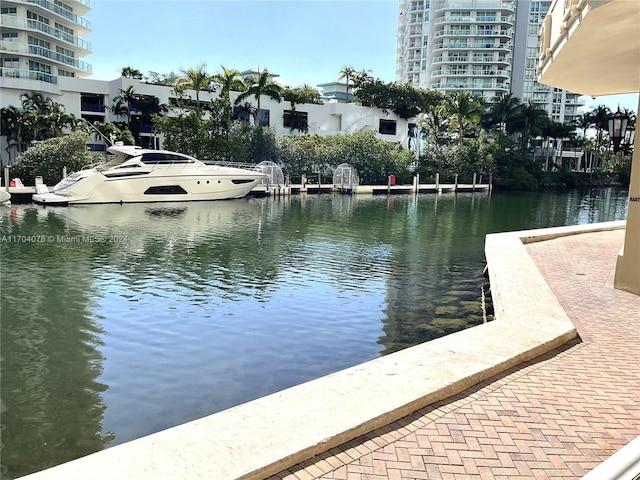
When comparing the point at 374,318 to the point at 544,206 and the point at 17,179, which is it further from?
the point at 544,206

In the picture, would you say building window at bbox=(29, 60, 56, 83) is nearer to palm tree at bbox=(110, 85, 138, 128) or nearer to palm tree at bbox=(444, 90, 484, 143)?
palm tree at bbox=(110, 85, 138, 128)

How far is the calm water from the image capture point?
6.87 metres

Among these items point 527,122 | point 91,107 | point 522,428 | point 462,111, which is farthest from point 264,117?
point 522,428

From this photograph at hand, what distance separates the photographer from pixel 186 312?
1091 centimetres

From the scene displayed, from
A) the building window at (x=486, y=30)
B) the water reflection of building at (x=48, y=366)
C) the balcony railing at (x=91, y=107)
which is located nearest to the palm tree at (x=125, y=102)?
the balcony railing at (x=91, y=107)

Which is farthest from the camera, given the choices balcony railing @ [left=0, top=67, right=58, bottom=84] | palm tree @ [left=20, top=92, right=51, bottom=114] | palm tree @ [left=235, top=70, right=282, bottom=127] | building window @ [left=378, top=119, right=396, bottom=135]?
building window @ [left=378, top=119, right=396, bottom=135]

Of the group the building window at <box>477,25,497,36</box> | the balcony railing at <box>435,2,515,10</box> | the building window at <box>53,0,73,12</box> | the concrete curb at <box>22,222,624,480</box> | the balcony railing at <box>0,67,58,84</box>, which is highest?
the balcony railing at <box>435,2,515,10</box>

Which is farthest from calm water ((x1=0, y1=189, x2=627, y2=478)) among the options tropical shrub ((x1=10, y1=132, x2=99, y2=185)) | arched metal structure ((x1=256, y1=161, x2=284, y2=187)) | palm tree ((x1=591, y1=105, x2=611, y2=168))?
palm tree ((x1=591, y1=105, x2=611, y2=168))

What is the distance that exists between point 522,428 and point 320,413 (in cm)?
177

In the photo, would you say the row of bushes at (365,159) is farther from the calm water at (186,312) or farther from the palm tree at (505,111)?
the calm water at (186,312)

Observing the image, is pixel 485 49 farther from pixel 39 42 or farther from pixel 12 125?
pixel 12 125

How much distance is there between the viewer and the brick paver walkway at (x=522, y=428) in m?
4.14

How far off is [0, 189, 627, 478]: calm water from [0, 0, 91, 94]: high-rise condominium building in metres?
29.7

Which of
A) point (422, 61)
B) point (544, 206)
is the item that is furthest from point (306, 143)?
point (422, 61)
